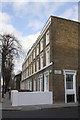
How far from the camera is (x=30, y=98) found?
21.2 meters

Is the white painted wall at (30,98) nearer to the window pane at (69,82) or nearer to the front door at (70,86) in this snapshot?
the front door at (70,86)

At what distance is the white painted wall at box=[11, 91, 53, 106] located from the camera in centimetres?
2056

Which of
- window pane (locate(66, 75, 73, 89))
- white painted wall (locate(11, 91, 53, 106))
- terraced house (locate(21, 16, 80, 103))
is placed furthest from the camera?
window pane (locate(66, 75, 73, 89))

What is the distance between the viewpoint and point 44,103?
21.7m

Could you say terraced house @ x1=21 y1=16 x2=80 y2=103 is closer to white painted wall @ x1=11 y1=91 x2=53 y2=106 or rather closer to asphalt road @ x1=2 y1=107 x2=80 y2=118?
white painted wall @ x1=11 y1=91 x2=53 y2=106

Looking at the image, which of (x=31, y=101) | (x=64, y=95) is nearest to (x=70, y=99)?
(x=64, y=95)

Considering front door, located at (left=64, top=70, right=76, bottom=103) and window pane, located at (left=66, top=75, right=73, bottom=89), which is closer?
front door, located at (left=64, top=70, right=76, bottom=103)

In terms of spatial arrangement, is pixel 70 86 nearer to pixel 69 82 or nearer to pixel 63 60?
pixel 69 82

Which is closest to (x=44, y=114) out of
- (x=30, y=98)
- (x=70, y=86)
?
(x=30, y=98)

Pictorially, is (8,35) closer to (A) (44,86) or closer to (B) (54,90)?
(A) (44,86)

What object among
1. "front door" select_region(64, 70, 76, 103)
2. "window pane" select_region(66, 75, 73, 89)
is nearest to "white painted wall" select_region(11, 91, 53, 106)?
"front door" select_region(64, 70, 76, 103)

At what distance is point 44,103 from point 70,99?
11.6 feet

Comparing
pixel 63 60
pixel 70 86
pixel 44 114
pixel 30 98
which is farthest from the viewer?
pixel 70 86

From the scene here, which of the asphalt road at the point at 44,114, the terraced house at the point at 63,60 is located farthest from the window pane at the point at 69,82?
the asphalt road at the point at 44,114
